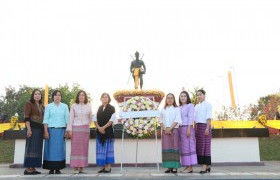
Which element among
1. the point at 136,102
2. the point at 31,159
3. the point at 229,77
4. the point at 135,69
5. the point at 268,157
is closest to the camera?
the point at 31,159

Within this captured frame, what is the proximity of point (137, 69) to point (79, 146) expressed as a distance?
7.87 meters

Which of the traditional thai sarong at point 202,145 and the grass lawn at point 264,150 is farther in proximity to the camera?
the grass lawn at point 264,150

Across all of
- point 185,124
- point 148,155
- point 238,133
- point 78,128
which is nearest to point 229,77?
point 238,133

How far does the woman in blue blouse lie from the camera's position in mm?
5812

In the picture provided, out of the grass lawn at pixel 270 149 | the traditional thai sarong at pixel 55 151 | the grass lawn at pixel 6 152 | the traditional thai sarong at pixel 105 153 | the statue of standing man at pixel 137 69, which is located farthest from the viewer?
the statue of standing man at pixel 137 69

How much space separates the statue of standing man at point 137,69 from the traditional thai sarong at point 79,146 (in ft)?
24.9

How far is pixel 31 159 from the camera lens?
5.83 metres

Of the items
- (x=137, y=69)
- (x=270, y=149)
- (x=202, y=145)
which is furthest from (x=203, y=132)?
(x=137, y=69)

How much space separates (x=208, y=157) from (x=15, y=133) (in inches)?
185

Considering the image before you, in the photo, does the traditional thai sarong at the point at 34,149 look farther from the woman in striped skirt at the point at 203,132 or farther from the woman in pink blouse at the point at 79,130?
the woman in striped skirt at the point at 203,132

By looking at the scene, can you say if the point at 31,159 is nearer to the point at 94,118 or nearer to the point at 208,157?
the point at 94,118

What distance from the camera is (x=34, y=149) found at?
5902mm

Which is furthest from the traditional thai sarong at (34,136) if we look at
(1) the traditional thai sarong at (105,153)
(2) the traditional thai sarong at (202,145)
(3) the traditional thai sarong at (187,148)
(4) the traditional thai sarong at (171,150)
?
(2) the traditional thai sarong at (202,145)

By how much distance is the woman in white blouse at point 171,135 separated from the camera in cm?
583
